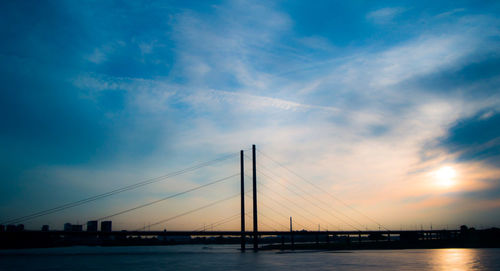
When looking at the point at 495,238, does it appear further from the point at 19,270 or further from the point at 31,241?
the point at 31,241

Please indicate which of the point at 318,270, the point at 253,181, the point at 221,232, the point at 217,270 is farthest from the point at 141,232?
the point at 318,270

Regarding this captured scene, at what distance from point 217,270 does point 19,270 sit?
2148 cm

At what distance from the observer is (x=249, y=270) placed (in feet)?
112

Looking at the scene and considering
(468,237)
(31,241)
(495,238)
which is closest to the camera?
(495,238)

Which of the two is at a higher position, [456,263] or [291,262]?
[456,263]

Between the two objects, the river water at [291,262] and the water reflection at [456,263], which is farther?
the river water at [291,262]

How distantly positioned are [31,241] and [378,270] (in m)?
193

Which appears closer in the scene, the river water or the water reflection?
the water reflection

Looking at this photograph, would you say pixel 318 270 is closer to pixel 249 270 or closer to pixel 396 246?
pixel 249 270

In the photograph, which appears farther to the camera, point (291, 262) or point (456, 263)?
point (291, 262)

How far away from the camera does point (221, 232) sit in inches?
3543

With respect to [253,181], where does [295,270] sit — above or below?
below

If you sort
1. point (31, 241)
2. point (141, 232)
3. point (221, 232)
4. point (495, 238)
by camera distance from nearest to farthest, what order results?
point (141, 232), point (221, 232), point (495, 238), point (31, 241)

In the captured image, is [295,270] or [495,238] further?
[495,238]
